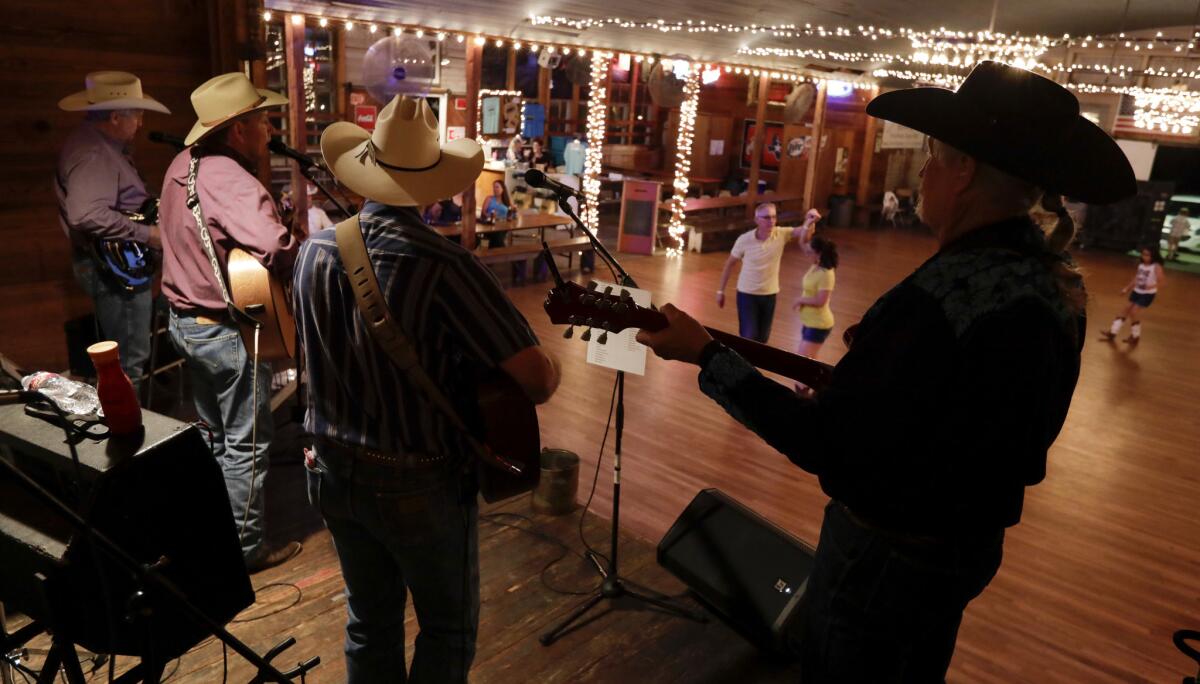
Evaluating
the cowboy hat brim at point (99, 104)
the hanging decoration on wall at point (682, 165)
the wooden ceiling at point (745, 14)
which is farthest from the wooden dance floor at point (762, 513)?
the hanging decoration on wall at point (682, 165)

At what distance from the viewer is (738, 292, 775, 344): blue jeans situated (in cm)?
624

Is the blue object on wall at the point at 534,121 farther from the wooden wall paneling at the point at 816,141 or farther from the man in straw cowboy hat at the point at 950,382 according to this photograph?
the man in straw cowboy hat at the point at 950,382

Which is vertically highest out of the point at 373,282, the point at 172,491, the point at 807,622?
the point at 373,282

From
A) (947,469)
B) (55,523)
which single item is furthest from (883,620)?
(55,523)

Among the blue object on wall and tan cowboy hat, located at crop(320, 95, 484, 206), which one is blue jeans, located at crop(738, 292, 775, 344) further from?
the blue object on wall

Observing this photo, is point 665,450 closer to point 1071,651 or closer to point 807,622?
point 1071,651

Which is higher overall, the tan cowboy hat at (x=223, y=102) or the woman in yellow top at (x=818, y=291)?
the tan cowboy hat at (x=223, y=102)

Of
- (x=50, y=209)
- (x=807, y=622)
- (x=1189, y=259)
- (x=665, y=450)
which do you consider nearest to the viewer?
(x=807, y=622)

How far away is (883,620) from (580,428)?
4.00m

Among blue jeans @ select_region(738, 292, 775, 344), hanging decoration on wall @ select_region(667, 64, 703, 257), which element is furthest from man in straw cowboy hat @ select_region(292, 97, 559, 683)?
hanging decoration on wall @ select_region(667, 64, 703, 257)

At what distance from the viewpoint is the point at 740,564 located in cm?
302

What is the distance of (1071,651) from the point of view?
136 inches

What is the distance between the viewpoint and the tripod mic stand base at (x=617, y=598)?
3.11m

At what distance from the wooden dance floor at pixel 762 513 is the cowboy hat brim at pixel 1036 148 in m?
0.49
